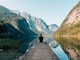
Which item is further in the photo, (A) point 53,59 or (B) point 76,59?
(B) point 76,59

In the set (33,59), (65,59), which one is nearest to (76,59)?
(65,59)

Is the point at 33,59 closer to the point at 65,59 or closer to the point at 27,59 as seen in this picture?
the point at 27,59

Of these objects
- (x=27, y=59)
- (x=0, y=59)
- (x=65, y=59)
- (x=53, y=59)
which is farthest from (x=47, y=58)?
(x=65, y=59)

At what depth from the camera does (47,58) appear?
3712cm

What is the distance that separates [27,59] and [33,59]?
95 centimetres

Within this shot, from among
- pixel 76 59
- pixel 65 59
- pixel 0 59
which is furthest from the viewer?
pixel 65 59

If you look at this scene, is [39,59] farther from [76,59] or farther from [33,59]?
[76,59]

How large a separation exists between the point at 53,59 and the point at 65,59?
2153 cm

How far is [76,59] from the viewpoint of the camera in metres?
53.7

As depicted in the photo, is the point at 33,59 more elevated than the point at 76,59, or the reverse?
the point at 33,59

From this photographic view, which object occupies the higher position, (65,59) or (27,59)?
(27,59)

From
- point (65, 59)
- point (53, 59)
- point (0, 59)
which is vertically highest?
point (53, 59)

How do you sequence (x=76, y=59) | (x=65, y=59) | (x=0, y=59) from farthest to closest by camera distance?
1. (x=65, y=59)
2. (x=76, y=59)
3. (x=0, y=59)

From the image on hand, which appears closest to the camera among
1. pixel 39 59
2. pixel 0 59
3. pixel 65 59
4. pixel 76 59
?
pixel 39 59
